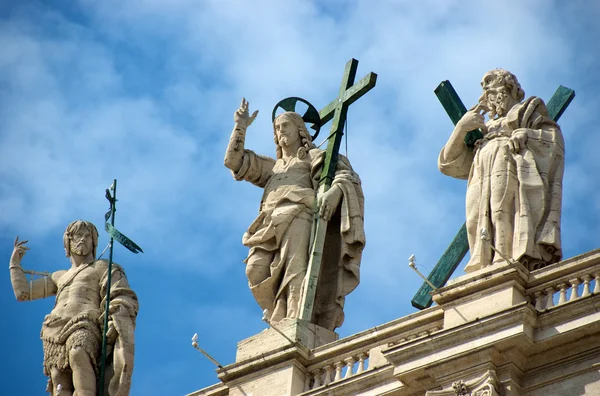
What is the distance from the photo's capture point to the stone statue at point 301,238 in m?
21.3

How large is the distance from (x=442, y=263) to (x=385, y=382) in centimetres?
273

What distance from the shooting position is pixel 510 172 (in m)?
20.0

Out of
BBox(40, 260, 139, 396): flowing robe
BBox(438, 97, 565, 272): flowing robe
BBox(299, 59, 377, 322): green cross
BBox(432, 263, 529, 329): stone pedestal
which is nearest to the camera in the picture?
BBox(432, 263, 529, 329): stone pedestal

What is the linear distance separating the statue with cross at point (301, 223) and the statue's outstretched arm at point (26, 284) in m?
2.86

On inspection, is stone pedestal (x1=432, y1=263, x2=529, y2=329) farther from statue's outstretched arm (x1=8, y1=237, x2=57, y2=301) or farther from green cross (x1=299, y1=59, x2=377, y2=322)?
statue's outstretched arm (x1=8, y1=237, x2=57, y2=301)

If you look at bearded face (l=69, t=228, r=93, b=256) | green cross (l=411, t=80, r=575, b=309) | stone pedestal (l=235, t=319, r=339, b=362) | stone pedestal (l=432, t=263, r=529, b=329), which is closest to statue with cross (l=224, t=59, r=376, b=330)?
stone pedestal (l=235, t=319, r=339, b=362)

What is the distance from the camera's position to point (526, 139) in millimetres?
20375

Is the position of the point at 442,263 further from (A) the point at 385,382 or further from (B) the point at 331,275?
(A) the point at 385,382

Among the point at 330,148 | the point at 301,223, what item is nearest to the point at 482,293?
the point at 301,223

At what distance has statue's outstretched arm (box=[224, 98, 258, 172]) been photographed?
74.9 ft

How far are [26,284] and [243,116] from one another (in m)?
3.60

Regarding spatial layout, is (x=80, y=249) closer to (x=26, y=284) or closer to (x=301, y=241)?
(x=26, y=284)

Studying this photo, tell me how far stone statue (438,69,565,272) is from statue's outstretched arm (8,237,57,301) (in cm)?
564

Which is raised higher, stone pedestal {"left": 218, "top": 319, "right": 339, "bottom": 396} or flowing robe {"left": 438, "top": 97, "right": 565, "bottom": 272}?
flowing robe {"left": 438, "top": 97, "right": 565, "bottom": 272}
